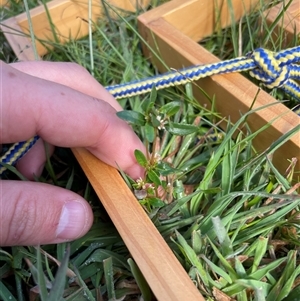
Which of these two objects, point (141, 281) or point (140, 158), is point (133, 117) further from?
point (141, 281)

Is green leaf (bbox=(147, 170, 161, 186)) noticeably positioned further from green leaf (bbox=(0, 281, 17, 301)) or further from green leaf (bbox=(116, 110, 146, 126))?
green leaf (bbox=(0, 281, 17, 301))

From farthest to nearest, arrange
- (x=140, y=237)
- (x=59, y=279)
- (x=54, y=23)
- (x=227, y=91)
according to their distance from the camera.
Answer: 1. (x=54, y=23)
2. (x=227, y=91)
3. (x=140, y=237)
4. (x=59, y=279)

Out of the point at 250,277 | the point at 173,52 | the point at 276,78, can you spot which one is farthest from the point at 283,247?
the point at 173,52

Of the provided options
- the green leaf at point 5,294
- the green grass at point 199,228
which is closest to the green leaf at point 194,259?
the green grass at point 199,228

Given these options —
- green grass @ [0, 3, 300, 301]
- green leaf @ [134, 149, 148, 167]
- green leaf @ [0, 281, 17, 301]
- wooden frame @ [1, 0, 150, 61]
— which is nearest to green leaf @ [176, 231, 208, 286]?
green grass @ [0, 3, 300, 301]

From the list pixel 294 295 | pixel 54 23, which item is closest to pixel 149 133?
pixel 294 295

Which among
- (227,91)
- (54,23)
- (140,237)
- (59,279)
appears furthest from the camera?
(54,23)
